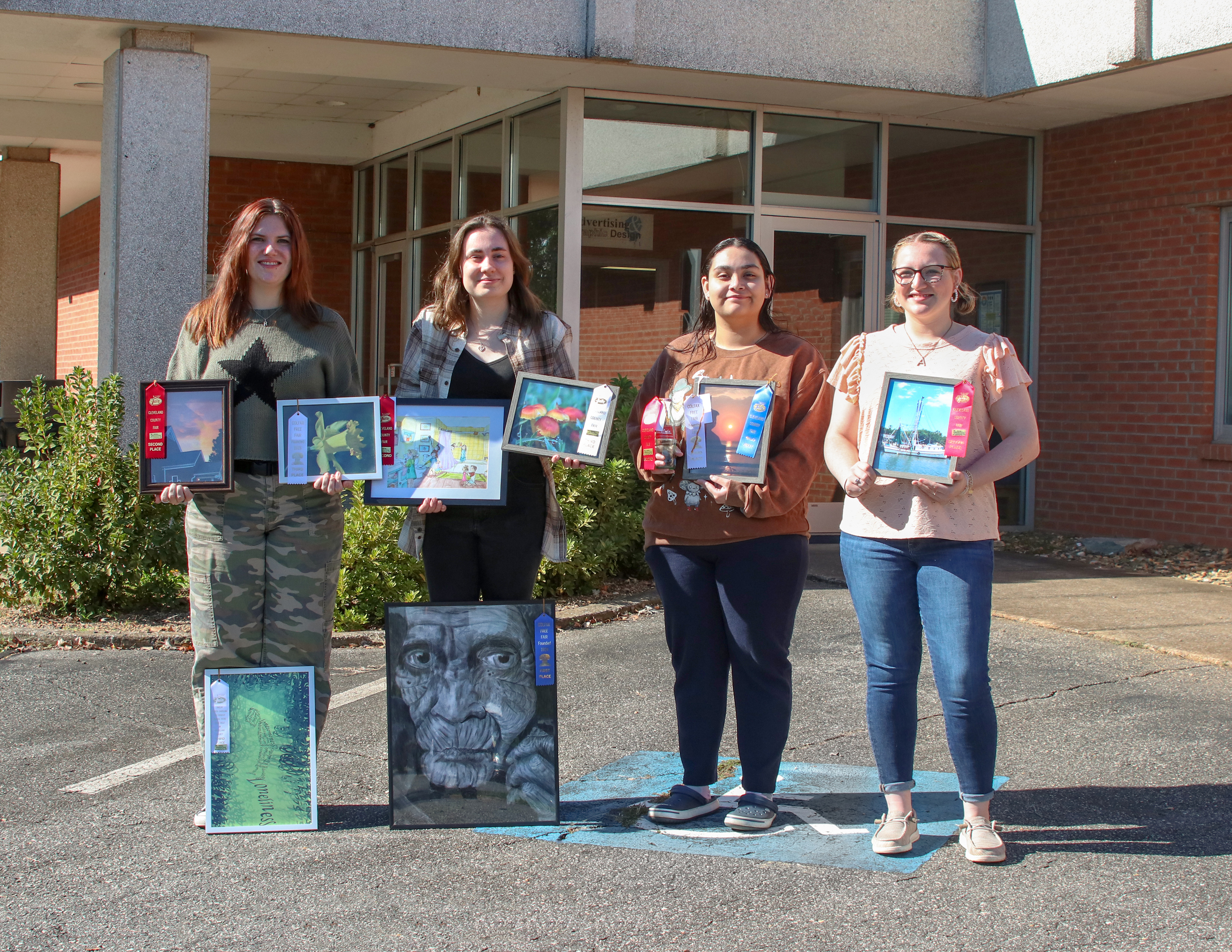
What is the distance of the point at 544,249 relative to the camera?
10.3 metres

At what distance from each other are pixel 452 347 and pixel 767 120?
23.3 feet

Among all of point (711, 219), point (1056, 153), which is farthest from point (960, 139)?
point (711, 219)

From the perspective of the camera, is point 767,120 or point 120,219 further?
point 767,120

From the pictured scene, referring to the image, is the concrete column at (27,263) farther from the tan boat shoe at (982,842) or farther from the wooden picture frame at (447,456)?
the tan boat shoe at (982,842)

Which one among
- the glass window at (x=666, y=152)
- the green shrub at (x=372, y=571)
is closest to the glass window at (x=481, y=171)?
the glass window at (x=666, y=152)

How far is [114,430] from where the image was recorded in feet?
23.0

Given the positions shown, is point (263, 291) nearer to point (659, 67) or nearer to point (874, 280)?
point (659, 67)

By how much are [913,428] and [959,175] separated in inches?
323

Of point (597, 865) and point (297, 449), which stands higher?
point (297, 449)

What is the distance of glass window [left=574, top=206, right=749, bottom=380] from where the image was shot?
33.0 feet

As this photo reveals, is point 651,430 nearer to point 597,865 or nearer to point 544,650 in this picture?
point 544,650

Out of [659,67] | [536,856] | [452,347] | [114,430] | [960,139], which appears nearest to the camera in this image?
[536,856]

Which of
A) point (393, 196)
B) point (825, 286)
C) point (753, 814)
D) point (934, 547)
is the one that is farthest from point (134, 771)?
point (393, 196)

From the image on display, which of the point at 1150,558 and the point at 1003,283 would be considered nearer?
the point at 1150,558
